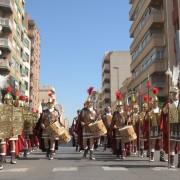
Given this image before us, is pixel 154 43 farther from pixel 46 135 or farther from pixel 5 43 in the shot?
pixel 46 135

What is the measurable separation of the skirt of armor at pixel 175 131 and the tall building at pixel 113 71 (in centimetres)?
11068

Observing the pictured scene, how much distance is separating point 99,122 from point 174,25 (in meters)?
35.0

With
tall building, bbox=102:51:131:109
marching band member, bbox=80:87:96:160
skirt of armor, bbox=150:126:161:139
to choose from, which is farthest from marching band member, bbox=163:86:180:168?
tall building, bbox=102:51:131:109

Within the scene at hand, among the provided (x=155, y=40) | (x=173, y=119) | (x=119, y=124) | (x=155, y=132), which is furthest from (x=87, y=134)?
(x=155, y=40)

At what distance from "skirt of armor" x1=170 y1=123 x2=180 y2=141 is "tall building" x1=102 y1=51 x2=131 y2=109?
111 meters

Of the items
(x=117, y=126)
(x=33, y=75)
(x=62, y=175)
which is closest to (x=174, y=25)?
(x=117, y=126)

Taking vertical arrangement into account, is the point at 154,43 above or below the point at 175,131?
above

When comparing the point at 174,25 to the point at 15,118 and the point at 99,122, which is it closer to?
the point at 99,122

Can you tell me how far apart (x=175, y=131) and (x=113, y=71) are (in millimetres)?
116748

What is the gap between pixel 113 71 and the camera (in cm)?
13000

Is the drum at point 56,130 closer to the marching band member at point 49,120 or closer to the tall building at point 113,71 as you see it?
the marching band member at point 49,120

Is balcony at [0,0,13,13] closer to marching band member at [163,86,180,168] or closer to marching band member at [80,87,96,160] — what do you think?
marching band member at [80,87,96,160]

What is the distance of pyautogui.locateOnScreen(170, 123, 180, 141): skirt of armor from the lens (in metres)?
13.3

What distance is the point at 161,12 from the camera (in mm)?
57844
